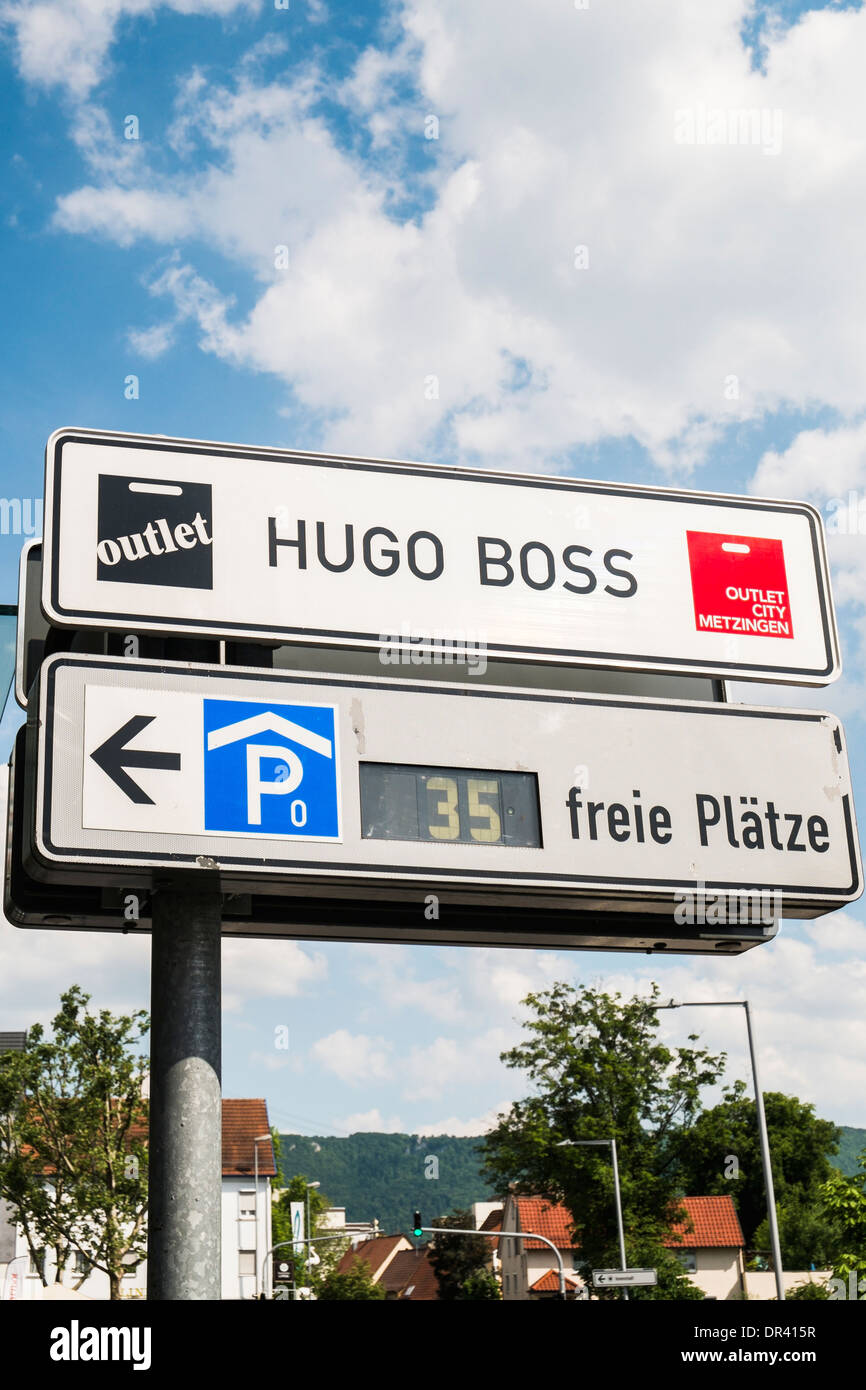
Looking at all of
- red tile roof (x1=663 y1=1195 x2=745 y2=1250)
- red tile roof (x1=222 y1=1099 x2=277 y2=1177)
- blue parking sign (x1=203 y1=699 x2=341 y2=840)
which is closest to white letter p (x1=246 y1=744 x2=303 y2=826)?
blue parking sign (x1=203 y1=699 x2=341 y2=840)

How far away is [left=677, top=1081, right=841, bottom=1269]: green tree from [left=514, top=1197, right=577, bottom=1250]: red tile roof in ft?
20.6

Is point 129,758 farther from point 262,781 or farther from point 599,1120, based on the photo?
point 599,1120

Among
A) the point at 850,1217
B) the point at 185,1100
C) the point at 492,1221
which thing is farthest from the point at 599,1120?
the point at 492,1221

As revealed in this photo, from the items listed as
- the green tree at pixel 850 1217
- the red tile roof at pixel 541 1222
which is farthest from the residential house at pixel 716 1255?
the green tree at pixel 850 1217

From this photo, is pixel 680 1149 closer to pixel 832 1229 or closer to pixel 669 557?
pixel 832 1229

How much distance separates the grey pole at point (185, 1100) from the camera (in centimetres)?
547

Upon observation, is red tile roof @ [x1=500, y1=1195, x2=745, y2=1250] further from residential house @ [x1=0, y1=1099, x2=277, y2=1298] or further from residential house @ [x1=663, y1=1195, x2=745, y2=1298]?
residential house @ [x1=0, y1=1099, x2=277, y2=1298]

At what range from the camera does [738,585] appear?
7.43 m

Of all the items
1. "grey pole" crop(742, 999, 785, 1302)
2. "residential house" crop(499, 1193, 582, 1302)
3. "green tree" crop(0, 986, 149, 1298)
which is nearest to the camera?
"grey pole" crop(742, 999, 785, 1302)

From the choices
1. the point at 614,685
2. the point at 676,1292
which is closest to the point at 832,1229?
the point at 676,1292

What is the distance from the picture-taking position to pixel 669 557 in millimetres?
7371

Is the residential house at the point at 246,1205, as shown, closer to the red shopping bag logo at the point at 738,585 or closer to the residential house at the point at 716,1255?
the residential house at the point at 716,1255

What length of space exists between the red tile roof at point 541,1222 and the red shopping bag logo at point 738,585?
5755 cm

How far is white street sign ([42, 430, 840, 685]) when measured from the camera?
20.8 ft
